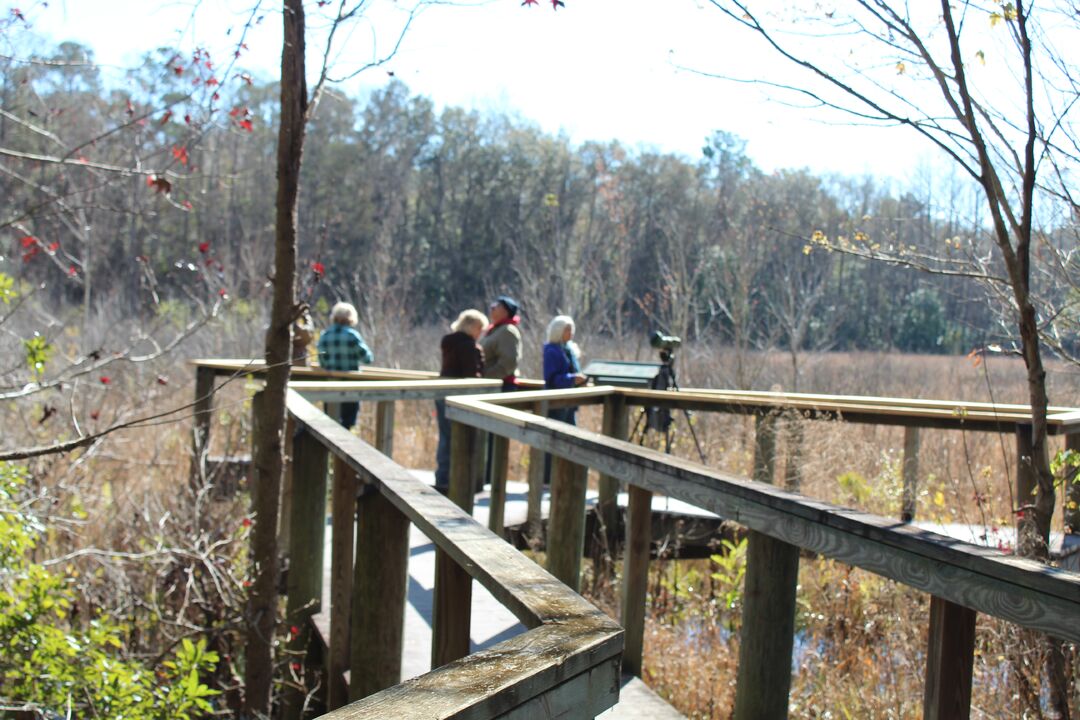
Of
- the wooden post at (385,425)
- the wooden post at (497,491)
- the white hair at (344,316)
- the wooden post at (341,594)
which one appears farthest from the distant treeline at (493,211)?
the wooden post at (341,594)

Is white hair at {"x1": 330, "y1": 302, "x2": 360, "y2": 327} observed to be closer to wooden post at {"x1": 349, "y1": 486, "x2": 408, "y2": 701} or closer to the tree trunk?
the tree trunk

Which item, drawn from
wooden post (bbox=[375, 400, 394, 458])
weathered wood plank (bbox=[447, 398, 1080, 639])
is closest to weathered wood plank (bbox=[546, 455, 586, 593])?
weathered wood plank (bbox=[447, 398, 1080, 639])

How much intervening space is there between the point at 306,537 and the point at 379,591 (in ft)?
5.31

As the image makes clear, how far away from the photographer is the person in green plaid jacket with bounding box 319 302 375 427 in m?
8.17

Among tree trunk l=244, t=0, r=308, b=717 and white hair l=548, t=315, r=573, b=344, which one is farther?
white hair l=548, t=315, r=573, b=344

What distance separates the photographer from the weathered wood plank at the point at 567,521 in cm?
374

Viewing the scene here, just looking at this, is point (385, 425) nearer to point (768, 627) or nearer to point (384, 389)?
point (384, 389)

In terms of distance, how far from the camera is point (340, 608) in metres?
3.67

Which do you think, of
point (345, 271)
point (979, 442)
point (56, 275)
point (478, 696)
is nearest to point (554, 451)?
point (478, 696)

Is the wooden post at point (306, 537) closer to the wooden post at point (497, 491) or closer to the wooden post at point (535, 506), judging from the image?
the wooden post at point (497, 491)

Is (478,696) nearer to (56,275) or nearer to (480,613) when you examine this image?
(480,613)

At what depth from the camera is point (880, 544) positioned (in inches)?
86.7

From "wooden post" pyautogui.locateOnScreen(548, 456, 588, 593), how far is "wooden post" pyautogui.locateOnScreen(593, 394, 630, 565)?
2.04 meters

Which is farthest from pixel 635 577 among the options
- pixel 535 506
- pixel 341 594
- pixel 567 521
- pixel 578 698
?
pixel 535 506
